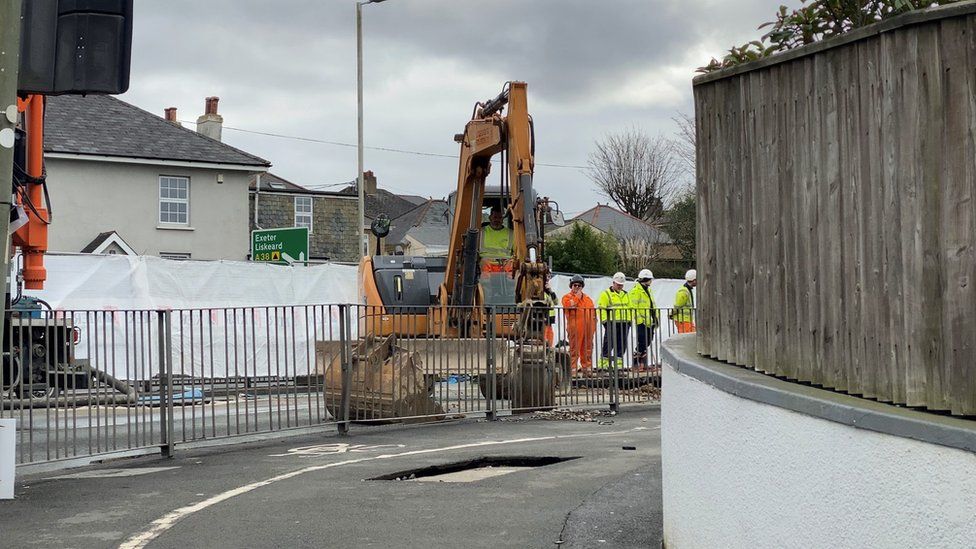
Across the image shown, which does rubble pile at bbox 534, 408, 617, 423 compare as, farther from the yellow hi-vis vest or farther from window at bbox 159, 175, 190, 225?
window at bbox 159, 175, 190, 225

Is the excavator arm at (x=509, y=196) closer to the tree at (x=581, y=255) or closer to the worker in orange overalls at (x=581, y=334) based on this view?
the worker in orange overalls at (x=581, y=334)

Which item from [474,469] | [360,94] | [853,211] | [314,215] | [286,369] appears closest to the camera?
[853,211]

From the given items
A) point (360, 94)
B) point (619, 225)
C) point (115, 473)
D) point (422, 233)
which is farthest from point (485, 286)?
point (422, 233)

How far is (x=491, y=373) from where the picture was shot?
48.6ft

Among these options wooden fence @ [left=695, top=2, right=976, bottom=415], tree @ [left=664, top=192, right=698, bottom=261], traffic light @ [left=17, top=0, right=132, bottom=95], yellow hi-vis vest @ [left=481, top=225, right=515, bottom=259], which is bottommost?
wooden fence @ [left=695, top=2, right=976, bottom=415]

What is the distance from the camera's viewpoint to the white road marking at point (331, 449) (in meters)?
11.5

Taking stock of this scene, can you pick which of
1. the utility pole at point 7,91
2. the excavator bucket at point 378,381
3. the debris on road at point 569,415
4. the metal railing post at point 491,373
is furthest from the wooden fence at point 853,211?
the debris on road at point 569,415

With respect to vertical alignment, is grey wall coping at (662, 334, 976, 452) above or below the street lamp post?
below

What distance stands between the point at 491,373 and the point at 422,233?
218ft

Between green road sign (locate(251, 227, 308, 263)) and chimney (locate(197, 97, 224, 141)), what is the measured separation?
69.7 feet

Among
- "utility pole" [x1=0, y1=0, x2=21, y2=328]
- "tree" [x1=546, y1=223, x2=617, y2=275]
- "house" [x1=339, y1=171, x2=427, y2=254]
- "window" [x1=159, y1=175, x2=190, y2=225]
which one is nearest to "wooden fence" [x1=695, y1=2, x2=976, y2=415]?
"utility pole" [x1=0, y1=0, x2=21, y2=328]

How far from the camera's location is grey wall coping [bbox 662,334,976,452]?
151 inches

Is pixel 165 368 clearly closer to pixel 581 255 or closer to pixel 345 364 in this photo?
pixel 345 364

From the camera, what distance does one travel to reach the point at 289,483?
9.41 metres
